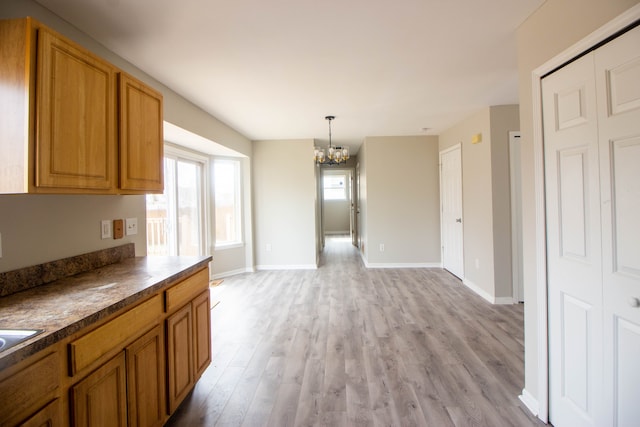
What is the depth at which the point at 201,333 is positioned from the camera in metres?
1.98

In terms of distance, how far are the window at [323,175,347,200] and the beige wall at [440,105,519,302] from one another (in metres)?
6.27

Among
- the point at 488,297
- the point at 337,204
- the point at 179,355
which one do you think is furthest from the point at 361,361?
the point at 337,204

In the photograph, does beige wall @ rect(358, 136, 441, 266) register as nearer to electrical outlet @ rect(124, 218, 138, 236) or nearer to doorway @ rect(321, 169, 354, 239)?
electrical outlet @ rect(124, 218, 138, 236)

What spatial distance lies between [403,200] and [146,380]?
4706mm

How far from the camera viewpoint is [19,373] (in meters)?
0.83

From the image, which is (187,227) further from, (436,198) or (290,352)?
(436,198)

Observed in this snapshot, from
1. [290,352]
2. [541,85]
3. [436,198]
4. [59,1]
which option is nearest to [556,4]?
[541,85]

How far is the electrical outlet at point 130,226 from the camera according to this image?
86.0 inches

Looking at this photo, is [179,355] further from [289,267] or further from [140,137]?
[289,267]

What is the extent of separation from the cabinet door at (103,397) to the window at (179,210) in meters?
2.66

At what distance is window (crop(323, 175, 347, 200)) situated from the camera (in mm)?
10094

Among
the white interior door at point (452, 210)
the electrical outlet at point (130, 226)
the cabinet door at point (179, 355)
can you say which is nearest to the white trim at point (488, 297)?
the white interior door at point (452, 210)

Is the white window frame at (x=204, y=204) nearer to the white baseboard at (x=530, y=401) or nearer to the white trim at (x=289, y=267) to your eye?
the white trim at (x=289, y=267)

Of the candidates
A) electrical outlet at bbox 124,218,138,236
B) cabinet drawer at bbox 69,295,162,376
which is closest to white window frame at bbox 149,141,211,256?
electrical outlet at bbox 124,218,138,236
